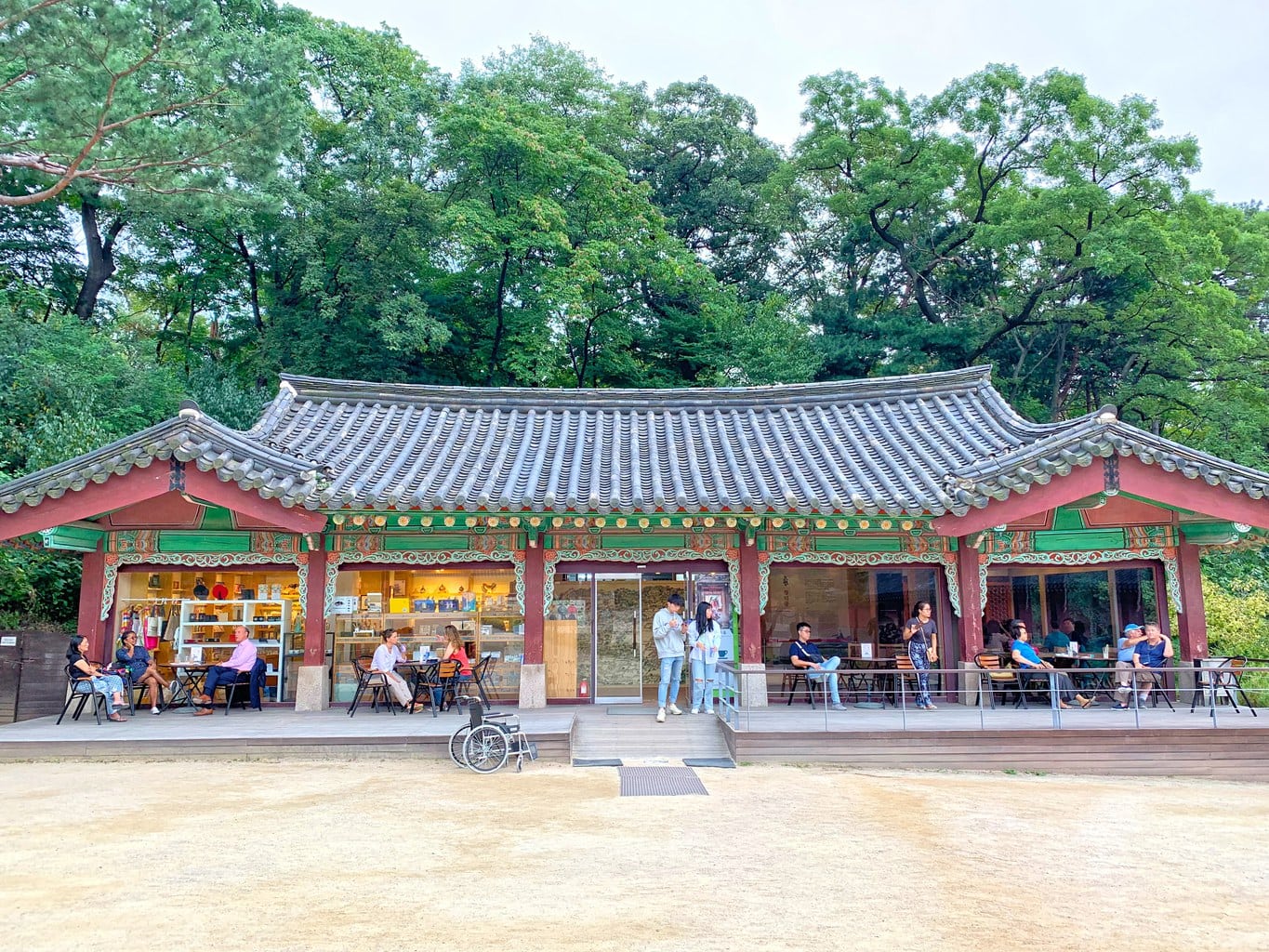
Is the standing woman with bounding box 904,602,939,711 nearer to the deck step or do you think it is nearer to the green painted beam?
the deck step

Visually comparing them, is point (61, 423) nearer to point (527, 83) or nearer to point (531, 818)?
point (531, 818)

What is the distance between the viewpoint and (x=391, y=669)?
43.3ft

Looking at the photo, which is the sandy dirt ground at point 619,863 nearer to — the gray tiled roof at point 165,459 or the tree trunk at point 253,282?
the gray tiled roof at point 165,459

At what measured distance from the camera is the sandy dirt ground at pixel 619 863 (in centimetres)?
527

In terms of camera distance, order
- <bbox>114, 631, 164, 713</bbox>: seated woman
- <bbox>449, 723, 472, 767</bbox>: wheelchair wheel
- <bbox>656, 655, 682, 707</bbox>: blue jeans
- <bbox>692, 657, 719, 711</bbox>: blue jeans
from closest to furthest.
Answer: <bbox>449, 723, 472, 767</bbox>: wheelchair wheel < <bbox>656, 655, 682, 707</bbox>: blue jeans < <bbox>692, 657, 719, 711</bbox>: blue jeans < <bbox>114, 631, 164, 713</bbox>: seated woman

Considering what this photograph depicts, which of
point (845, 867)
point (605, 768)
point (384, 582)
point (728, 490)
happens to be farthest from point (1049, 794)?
point (384, 582)

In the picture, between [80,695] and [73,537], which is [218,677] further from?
[73,537]

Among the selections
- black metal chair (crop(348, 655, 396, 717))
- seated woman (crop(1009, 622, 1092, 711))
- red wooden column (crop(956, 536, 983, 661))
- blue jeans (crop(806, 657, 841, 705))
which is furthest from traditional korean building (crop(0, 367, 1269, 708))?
blue jeans (crop(806, 657, 841, 705))

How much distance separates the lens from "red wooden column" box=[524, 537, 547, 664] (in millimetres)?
14242

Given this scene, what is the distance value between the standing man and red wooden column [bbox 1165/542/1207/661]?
807 centimetres

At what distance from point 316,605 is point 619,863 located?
29.7ft

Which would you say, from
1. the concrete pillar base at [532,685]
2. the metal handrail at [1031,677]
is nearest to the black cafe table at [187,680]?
the concrete pillar base at [532,685]

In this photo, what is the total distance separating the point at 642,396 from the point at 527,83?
1648cm

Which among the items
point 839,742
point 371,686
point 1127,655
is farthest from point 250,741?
point 1127,655
